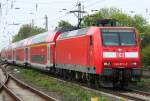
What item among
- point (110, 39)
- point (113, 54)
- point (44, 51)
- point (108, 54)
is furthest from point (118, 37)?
point (44, 51)

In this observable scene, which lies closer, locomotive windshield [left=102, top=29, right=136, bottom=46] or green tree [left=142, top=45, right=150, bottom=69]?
locomotive windshield [left=102, top=29, right=136, bottom=46]

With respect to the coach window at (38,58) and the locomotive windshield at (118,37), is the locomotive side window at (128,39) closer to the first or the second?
the locomotive windshield at (118,37)

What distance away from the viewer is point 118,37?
2247cm

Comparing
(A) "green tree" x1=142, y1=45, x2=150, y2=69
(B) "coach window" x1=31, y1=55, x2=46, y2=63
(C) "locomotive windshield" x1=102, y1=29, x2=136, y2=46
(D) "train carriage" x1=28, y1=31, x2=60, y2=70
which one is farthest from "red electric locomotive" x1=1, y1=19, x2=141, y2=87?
(A) "green tree" x1=142, y1=45, x2=150, y2=69

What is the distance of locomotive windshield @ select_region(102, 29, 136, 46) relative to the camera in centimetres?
2227

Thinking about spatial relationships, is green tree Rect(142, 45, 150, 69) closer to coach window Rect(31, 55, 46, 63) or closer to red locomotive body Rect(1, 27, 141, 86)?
coach window Rect(31, 55, 46, 63)

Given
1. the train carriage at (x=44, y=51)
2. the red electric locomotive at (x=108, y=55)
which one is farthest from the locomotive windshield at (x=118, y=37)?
the train carriage at (x=44, y=51)

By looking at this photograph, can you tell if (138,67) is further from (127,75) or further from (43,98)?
(43,98)

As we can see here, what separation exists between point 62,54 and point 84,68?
19.6 feet

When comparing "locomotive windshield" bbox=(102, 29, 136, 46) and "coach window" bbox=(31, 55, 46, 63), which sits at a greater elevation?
"locomotive windshield" bbox=(102, 29, 136, 46)

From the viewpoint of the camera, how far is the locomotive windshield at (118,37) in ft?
73.0

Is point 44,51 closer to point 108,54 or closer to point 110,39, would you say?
point 110,39

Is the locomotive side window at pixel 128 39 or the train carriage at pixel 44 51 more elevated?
the locomotive side window at pixel 128 39

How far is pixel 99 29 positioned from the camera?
72.9ft
